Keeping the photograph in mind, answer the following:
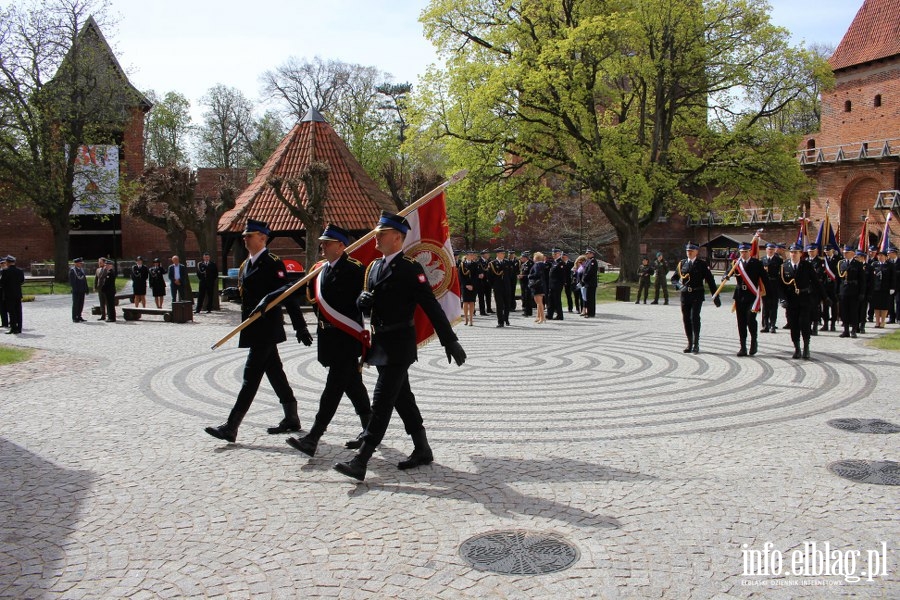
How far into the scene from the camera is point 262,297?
704cm

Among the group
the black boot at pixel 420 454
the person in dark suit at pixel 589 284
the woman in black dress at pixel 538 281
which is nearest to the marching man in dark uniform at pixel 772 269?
the person in dark suit at pixel 589 284

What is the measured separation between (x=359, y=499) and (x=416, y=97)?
28686 millimetres

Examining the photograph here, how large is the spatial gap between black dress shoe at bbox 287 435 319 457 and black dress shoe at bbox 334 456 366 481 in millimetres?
646

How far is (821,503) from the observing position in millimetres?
4941

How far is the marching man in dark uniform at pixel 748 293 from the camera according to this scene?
12.0 m

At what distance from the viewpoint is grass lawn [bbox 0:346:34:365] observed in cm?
1197

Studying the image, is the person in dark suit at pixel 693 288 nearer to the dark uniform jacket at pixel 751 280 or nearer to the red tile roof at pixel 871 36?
A: the dark uniform jacket at pixel 751 280

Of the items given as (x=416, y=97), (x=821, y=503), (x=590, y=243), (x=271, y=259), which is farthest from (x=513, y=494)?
(x=590, y=243)

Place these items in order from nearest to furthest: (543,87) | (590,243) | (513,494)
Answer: (513,494), (543,87), (590,243)

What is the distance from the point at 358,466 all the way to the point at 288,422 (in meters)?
1.93

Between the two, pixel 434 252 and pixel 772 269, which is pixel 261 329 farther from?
pixel 772 269

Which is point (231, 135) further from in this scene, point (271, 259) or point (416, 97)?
point (271, 259)

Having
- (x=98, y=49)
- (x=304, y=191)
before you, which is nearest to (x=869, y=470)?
(x=304, y=191)

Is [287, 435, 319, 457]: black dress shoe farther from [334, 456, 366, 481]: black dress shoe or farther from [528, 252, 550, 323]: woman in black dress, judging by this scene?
[528, 252, 550, 323]: woman in black dress
